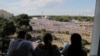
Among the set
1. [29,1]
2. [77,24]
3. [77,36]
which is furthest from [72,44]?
[29,1]

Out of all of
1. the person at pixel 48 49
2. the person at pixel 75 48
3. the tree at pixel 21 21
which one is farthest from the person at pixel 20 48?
the tree at pixel 21 21

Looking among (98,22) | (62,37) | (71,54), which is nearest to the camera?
(71,54)

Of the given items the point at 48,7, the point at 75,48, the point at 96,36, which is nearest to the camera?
the point at 75,48

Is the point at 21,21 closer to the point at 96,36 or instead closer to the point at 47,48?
the point at 47,48

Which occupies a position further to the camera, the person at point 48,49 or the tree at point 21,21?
the tree at point 21,21

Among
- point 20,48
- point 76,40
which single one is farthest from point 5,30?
point 76,40

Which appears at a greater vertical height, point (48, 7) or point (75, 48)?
point (48, 7)

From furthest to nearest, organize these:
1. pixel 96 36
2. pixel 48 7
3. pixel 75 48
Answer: pixel 48 7 < pixel 96 36 < pixel 75 48

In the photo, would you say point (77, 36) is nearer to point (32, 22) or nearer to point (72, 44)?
point (72, 44)

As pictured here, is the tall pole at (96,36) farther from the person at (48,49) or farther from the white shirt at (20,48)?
the white shirt at (20,48)
